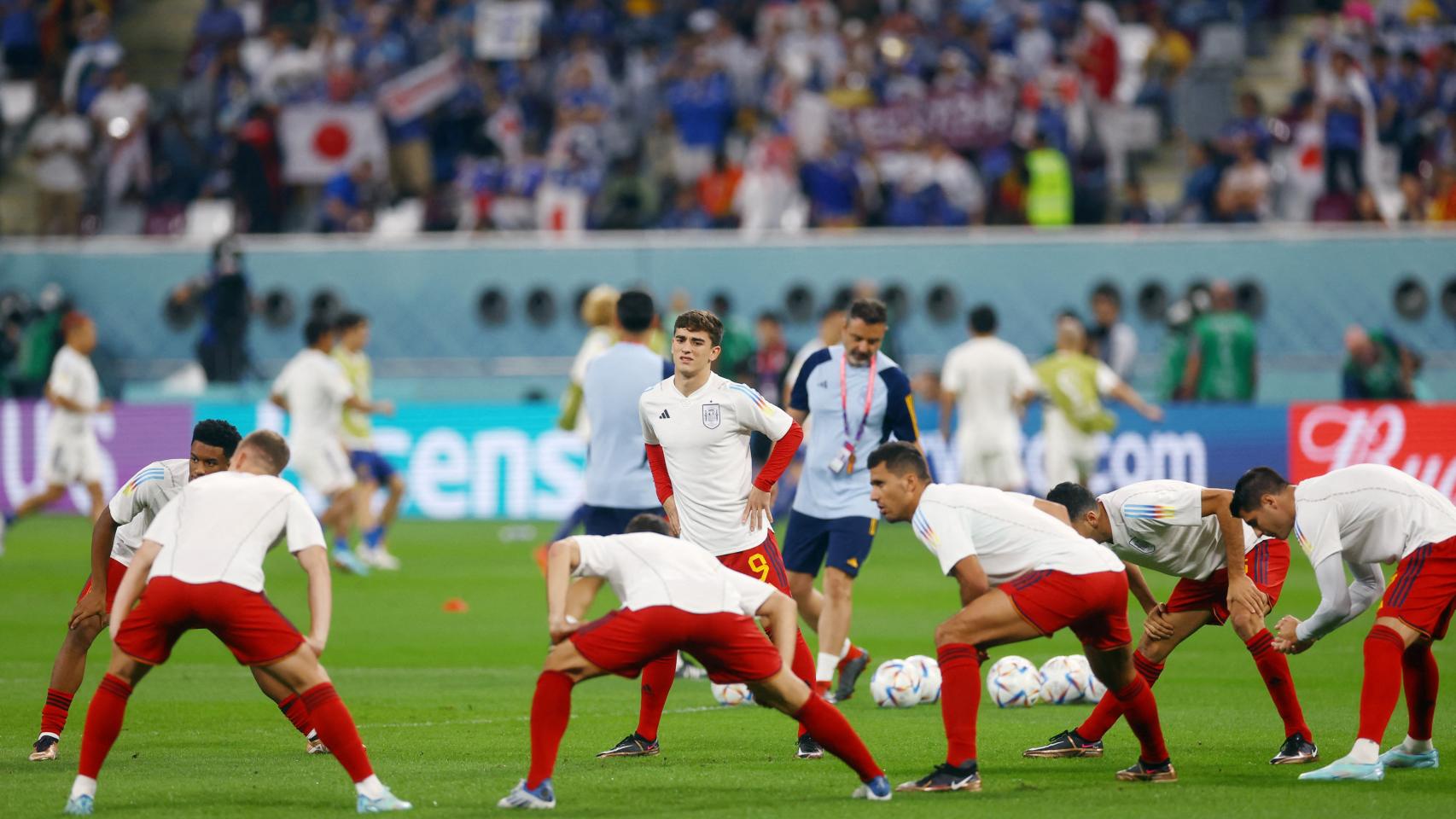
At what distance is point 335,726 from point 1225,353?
60.7 ft

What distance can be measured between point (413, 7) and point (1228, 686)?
23.0 m

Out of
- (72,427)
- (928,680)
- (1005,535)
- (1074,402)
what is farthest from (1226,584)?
(72,427)

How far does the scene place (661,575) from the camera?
7988mm

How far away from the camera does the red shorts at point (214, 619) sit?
7871 mm

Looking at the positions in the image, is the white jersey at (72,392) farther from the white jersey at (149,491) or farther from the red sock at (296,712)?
the red sock at (296,712)

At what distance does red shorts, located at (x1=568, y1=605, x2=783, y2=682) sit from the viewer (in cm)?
790

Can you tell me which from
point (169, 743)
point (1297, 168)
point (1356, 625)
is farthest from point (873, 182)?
point (169, 743)

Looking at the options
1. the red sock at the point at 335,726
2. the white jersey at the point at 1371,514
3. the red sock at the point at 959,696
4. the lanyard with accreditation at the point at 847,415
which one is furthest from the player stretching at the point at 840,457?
the red sock at the point at 335,726

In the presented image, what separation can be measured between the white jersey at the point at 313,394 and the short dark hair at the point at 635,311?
7476 millimetres

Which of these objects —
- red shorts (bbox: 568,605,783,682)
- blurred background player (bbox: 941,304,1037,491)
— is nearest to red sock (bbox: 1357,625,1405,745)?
red shorts (bbox: 568,605,783,682)

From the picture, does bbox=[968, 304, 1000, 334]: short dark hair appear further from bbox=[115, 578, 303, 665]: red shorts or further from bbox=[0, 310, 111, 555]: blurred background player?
bbox=[115, 578, 303, 665]: red shorts

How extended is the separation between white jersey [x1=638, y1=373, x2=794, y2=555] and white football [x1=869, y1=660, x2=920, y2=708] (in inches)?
72.8

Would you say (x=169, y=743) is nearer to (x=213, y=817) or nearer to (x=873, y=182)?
(x=213, y=817)

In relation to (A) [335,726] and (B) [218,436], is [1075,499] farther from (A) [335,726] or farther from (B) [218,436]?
(B) [218,436]
